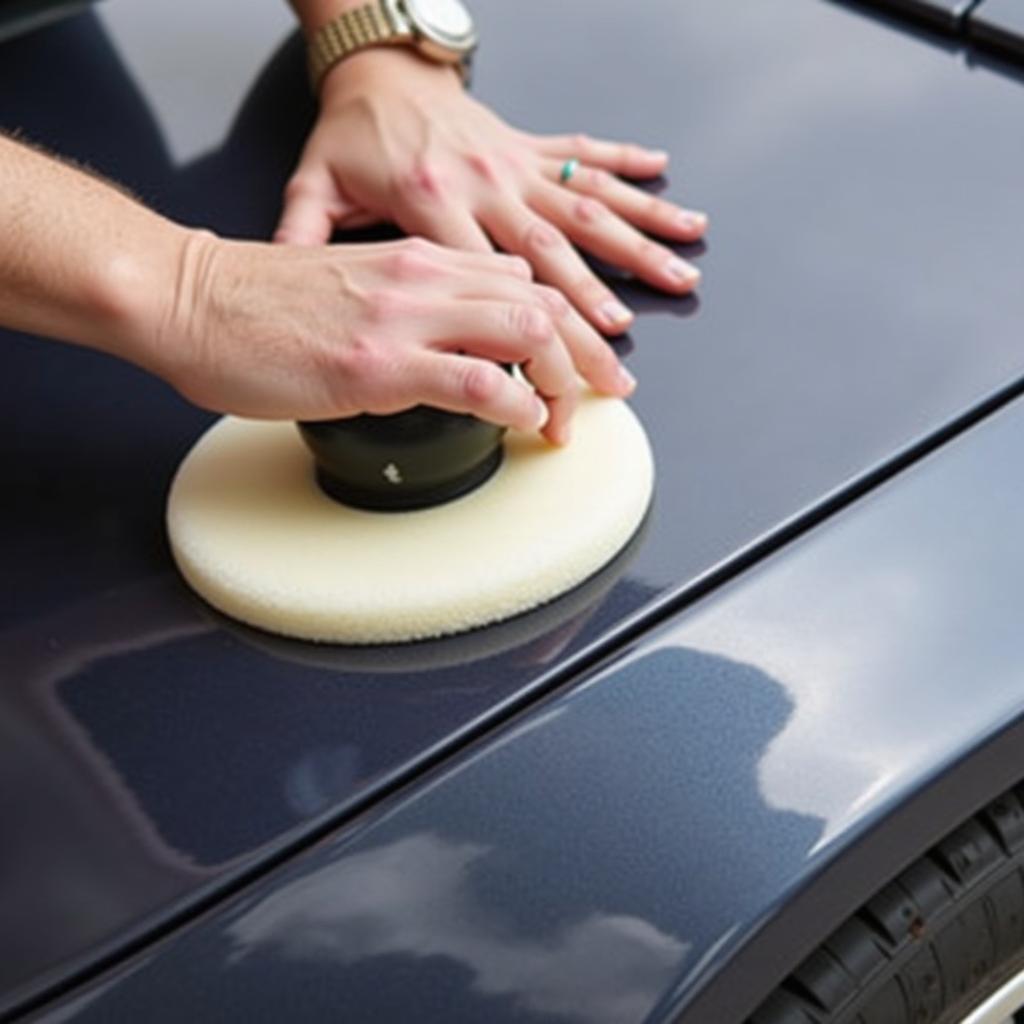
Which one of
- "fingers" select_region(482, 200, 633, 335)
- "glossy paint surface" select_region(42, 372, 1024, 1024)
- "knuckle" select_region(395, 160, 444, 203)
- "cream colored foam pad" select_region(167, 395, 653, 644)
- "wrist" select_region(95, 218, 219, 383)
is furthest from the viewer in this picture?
"knuckle" select_region(395, 160, 444, 203)

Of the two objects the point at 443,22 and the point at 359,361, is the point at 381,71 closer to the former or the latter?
the point at 443,22

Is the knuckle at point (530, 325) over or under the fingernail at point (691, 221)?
over

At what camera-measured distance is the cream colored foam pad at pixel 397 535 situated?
1059mm

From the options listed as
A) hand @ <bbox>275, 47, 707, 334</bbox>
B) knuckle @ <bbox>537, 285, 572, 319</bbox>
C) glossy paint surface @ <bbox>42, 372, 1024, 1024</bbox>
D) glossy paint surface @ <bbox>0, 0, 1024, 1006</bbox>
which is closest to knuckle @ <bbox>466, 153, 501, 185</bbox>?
hand @ <bbox>275, 47, 707, 334</bbox>

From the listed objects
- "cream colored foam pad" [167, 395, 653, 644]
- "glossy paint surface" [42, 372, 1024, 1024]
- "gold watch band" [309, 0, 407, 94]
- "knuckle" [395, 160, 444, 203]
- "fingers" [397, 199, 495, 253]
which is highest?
"gold watch band" [309, 0, 407, 94]

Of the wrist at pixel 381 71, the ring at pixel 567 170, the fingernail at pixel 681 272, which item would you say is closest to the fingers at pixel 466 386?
the fingernail at pixel 681 272

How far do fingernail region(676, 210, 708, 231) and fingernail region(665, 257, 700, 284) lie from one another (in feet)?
0.13

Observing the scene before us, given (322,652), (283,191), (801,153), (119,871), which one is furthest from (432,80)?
(119,871)

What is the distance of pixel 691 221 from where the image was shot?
1322 mm

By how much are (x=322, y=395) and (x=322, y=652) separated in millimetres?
151

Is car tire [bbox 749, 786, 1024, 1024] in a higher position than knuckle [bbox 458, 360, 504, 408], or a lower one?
lower

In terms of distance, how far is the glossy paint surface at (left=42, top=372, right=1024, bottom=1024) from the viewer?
94 centimetres

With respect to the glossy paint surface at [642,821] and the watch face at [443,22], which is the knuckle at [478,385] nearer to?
the glossy paint surface at [642,821]

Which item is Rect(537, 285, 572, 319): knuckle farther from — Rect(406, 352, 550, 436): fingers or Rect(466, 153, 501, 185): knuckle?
Rect(466, 153, 501, 185): knuckle
